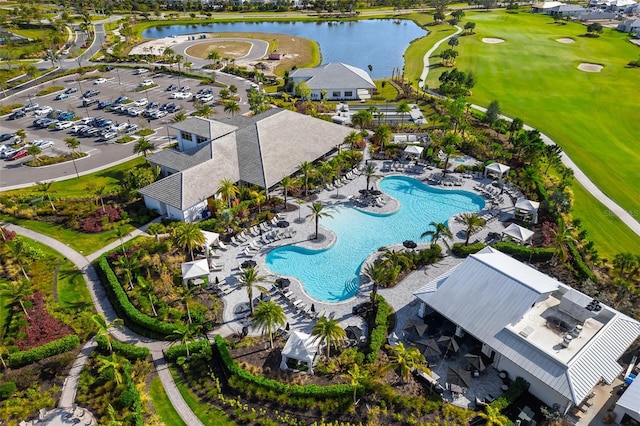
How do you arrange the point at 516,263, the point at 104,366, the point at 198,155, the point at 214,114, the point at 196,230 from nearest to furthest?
the point at 104,366
the point at 516,263
the point at 196,230
the point at 198,155
the point at 214,114

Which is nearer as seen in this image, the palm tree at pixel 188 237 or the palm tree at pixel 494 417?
the palm tree at pixel 494 417

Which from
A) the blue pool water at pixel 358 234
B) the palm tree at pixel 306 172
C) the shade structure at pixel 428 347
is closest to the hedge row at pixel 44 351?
the blue pool water at pixel 358 234

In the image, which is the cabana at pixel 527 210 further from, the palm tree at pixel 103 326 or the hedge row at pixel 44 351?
the hedge row at pixel 44 351

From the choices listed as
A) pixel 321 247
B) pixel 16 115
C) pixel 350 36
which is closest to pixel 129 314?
pixel 321 247

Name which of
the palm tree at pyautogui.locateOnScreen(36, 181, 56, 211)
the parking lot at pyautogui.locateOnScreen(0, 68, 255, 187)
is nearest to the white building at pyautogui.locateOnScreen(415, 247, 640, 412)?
the palm tree at pyautogui.locateOnScreen(36, 181, 56, 211)

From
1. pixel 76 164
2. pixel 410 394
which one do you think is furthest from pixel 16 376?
pixel 76 164

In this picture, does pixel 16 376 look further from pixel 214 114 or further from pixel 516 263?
pixel 214 114
